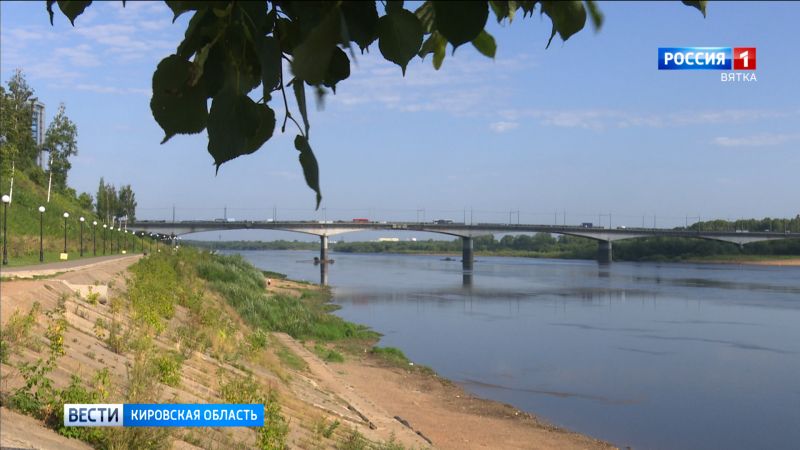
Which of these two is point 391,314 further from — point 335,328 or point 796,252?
point 796,252

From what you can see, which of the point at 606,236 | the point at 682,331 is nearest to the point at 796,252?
the point at 606,236

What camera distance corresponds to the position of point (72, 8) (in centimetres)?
154

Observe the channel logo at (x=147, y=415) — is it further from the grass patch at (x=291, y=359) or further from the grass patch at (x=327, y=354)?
the grass patch at (x=327, y=354)

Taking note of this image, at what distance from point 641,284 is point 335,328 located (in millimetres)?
42639

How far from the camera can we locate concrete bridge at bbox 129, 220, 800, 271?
84.8m

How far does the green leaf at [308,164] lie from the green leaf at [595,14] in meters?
0.55

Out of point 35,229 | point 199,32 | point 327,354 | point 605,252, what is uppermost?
point 199,32

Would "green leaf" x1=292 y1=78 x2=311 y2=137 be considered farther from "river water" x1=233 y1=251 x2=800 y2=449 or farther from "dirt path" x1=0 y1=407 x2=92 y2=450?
"river water" x1=233 y1=251 x2=800 y2=449

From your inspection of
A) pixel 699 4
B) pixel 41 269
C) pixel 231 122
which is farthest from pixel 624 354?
pixel 231 122

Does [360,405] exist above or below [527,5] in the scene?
below

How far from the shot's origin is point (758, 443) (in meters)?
17.2

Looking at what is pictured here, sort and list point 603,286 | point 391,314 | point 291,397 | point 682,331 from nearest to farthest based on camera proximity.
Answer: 1. point 291,397
2. point 682,331
3. point 391,314
4. point 603,286

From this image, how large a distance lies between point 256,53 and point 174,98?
0.60ft

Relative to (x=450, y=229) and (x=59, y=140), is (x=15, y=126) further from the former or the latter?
(x=450, y=229)
